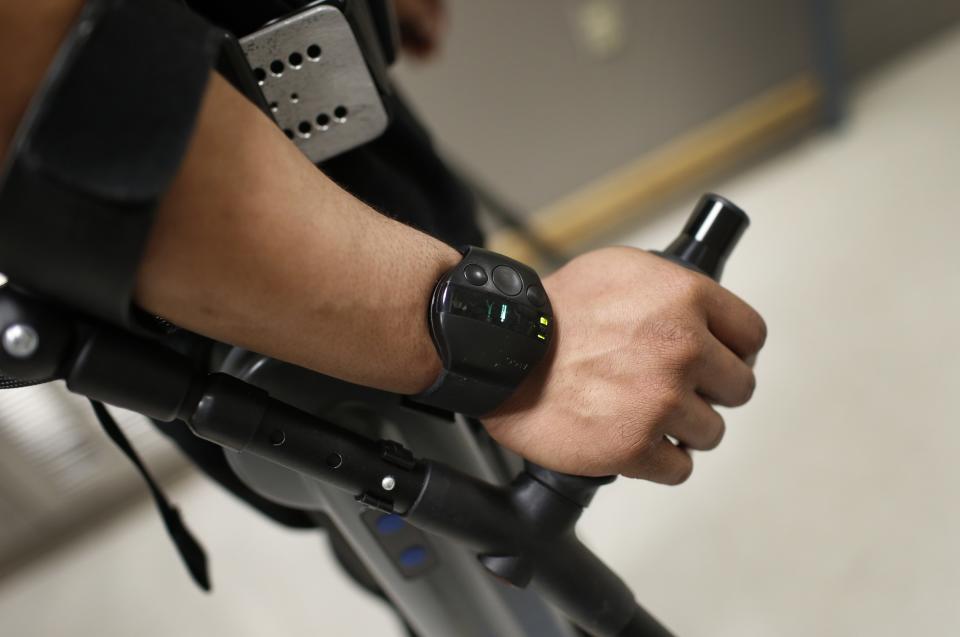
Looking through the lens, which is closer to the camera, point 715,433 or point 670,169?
point 715,433

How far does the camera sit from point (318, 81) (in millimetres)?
526

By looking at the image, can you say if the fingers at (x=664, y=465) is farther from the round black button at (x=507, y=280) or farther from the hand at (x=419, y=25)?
the hand at (x=419, y=25)

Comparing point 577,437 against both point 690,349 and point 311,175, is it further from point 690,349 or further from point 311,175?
point 311,175

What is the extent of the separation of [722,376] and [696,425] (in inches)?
1.3

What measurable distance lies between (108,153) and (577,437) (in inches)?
11.3

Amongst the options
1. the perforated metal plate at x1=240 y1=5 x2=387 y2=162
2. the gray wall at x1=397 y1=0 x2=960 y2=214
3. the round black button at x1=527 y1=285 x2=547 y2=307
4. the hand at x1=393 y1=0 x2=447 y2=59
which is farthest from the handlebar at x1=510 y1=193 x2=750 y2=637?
the gray wall at x1=397 y1=0 x2=960 y2=214

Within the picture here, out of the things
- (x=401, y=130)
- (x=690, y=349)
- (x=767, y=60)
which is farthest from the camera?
(x=767, y=60)

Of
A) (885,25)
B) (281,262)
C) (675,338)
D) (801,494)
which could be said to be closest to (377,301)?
(281,262)

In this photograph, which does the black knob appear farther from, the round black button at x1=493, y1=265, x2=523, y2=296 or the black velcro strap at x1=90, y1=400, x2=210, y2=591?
the black velcro strap at x1=90, y1=400, x2=210, y2=591

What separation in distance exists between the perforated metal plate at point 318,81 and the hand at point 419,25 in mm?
318

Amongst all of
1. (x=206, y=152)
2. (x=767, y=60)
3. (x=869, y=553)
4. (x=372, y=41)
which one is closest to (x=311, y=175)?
(x=206, y=152)

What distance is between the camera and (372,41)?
21.4 inches

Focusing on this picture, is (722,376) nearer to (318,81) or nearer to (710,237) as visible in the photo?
(710,237)

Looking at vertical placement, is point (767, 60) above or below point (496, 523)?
above
